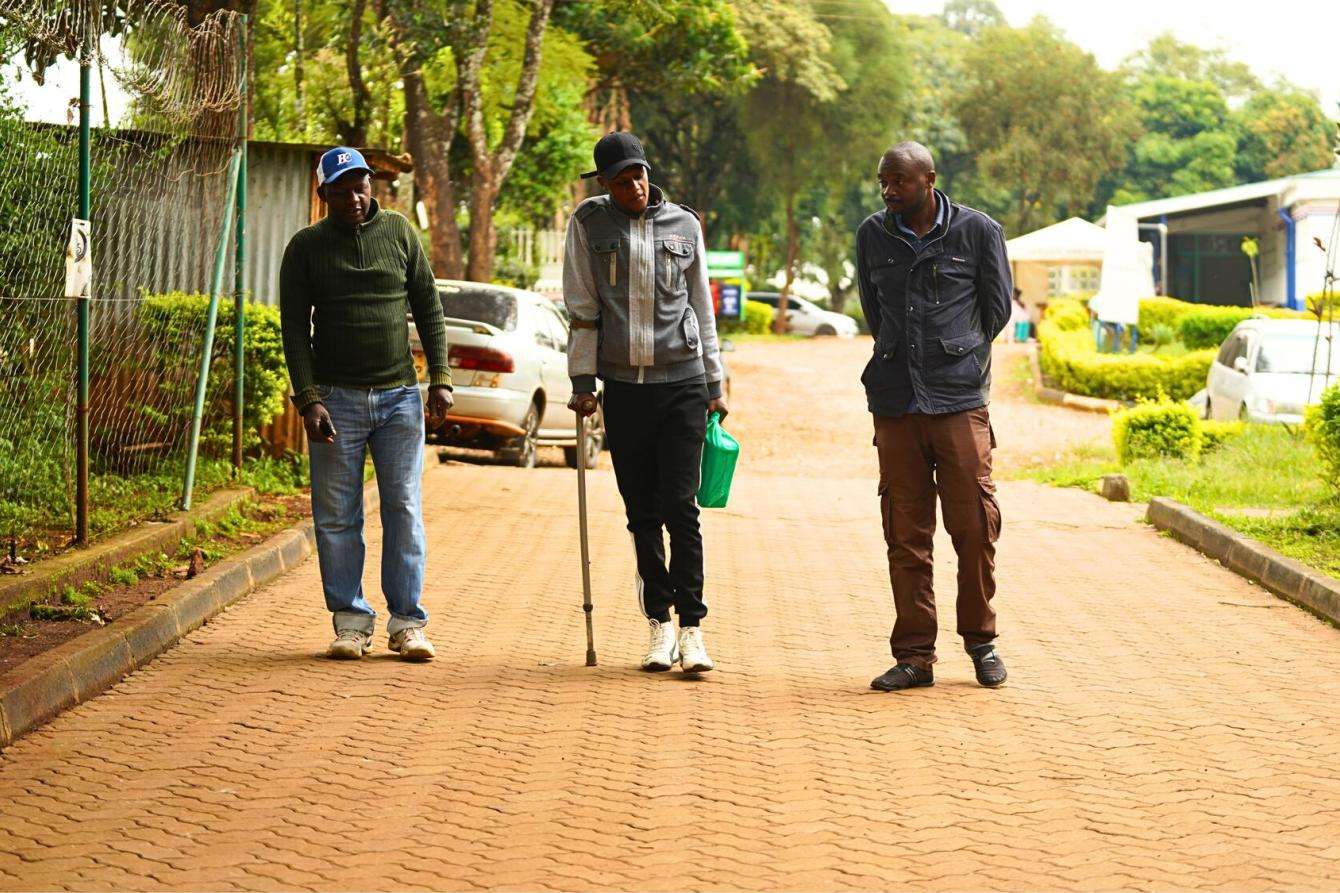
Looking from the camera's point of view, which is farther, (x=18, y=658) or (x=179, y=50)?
(x=179, y=50)

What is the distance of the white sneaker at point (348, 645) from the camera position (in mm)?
7301

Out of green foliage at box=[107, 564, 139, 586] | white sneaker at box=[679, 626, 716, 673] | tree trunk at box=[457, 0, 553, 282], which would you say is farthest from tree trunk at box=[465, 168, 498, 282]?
white sneaker at box=[679, 626, 716, 673]

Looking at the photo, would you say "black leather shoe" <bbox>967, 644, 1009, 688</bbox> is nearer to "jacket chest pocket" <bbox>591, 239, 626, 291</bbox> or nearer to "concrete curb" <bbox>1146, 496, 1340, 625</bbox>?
"jacket chest pocket" <bbox>591, 239, 626, 291</bbox>

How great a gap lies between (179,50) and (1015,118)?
5356 cm

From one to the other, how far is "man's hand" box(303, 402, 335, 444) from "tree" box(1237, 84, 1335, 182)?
6858cm

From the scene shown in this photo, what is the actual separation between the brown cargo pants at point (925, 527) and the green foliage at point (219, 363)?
544cm

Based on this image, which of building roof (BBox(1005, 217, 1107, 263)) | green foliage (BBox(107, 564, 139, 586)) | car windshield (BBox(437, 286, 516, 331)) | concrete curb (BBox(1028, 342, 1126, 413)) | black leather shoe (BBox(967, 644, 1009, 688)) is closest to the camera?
black leather shoe (BBox(967, 644, 1009, 688))

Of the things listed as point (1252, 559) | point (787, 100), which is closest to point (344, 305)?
point (1252, 559)

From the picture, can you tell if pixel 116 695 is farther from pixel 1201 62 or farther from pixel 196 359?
pixel 1201 62

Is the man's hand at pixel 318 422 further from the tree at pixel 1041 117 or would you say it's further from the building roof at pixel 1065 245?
the tree at pixel 1041 117

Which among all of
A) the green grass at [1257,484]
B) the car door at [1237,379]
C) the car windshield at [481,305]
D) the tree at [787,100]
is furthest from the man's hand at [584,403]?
the tree at [787,100]

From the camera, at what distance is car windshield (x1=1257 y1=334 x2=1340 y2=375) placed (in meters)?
18.8

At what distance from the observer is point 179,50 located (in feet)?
33.3

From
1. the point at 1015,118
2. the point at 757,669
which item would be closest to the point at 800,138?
the point at 1015,118
